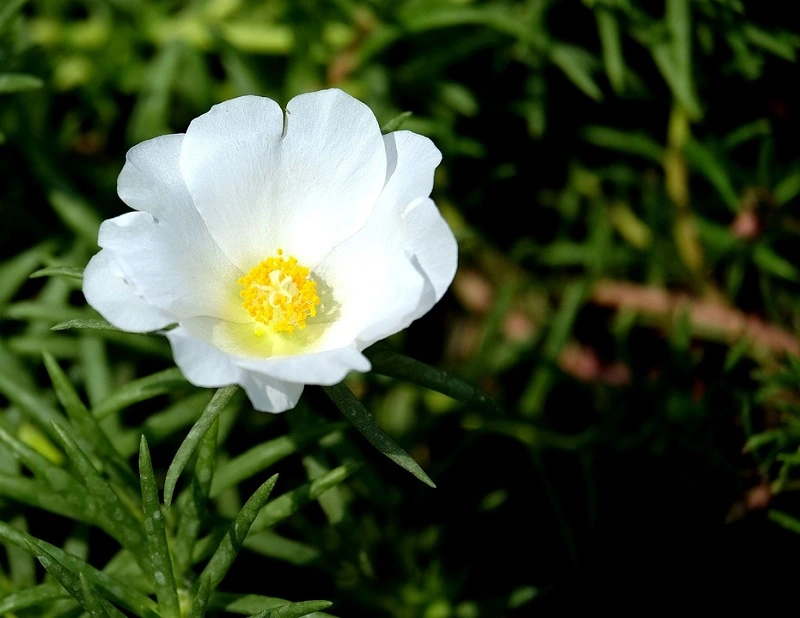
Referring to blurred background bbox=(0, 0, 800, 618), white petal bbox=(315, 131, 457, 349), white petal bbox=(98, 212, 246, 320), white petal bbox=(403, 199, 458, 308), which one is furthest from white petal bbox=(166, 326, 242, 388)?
blurred background bbox=(0, 0, 800, 618)

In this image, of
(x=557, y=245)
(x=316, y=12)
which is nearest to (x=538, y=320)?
(x=557, y=245)

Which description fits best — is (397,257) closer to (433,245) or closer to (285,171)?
A: (433,245)

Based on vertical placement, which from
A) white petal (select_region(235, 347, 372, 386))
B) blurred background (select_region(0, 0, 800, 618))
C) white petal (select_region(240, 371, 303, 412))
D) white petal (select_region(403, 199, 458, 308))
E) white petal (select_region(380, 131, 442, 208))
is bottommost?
blurred background (select_region(0, 0, 800, 618))

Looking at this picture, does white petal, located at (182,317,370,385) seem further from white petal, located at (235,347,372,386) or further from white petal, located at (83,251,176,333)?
white petal, located at (83,251,176,333)

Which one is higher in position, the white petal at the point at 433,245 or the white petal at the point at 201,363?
the white petal at the point at 433,245

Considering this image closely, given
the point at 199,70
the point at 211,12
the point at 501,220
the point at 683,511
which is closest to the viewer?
the point at 683,511

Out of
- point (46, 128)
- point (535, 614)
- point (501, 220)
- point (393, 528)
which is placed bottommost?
point (535, 614)

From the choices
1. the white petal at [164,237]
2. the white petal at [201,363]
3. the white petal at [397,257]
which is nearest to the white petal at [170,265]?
the white petal at [164,237]

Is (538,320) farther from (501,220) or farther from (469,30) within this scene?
(469,30)

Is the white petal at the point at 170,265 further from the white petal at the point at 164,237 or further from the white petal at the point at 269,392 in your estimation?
the white petal at the point at 269,392
